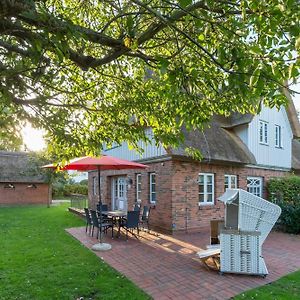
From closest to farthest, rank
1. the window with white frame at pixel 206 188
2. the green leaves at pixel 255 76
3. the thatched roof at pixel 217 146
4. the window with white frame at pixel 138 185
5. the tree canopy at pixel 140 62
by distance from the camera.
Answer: the green leaves at pixel 255 76
the tree canopy at pixel 140 62
the thatched roof at pixel 217 146
the window with white frame at pixel 206 188
the window with white frame at pixel 138 185

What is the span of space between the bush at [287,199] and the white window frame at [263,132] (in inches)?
85.1

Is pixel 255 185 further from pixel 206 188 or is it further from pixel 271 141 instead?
pixel 206 188

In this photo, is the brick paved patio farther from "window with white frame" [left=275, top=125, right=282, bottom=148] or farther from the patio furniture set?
"window with white frame" [left=275, top=125, right=282, bottom=148]

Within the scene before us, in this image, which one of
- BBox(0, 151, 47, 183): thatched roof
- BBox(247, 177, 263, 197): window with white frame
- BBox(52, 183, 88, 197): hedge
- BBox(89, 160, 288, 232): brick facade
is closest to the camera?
BBox(89, 160, 288, 232): brick facade

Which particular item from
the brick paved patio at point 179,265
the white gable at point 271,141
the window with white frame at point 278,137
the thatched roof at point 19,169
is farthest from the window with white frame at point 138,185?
the thatched roof at point 19,169

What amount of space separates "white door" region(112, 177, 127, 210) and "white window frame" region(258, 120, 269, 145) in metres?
7.80

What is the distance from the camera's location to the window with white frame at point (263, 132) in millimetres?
17016

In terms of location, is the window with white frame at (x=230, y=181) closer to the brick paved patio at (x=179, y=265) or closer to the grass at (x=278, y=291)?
the brick paved patio at (x=179, y=265)

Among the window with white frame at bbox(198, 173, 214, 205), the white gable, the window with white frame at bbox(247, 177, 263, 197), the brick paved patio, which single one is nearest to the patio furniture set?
the brick paved patio

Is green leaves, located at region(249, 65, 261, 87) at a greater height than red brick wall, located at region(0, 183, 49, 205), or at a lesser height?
greater

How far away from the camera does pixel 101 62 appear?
163 inches

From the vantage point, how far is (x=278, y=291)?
240 inches

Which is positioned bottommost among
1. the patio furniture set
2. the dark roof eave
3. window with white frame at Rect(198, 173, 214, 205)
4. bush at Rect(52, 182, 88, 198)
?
bush at Rect(52, 182, 88, 198)

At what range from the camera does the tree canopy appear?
9.64 feet
